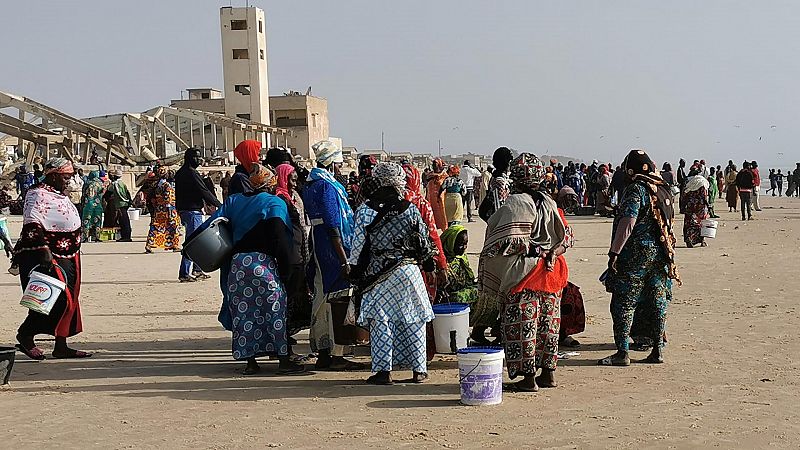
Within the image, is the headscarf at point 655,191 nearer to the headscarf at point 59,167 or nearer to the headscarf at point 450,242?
the headscarf at point 450,242

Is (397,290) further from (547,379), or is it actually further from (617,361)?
(617,361)

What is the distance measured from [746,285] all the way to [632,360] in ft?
17.4

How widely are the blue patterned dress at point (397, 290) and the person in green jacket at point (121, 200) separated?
50.4 feet

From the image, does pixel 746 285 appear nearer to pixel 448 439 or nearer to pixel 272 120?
pixel 448 439

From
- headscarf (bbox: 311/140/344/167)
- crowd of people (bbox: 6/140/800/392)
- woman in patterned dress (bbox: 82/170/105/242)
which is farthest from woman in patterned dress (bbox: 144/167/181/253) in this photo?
headscarf (bbox: 311/140/344/167)

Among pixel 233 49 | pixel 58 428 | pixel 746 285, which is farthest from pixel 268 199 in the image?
pixel 233 49

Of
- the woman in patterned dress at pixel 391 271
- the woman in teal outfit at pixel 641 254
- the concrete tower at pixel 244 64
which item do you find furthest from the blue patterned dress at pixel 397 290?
the concrete tower at pixel 244 64

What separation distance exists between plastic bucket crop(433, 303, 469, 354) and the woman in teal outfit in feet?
4.01

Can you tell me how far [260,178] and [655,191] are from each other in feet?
10.5

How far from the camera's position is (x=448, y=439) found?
5.91m

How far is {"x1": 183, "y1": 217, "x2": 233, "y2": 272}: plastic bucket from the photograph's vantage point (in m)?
7.56

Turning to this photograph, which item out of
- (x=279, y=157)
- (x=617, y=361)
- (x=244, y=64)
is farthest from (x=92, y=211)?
(x=244, y=64)

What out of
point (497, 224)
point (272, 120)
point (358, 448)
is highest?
point (272, 120)

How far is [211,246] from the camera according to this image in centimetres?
758
